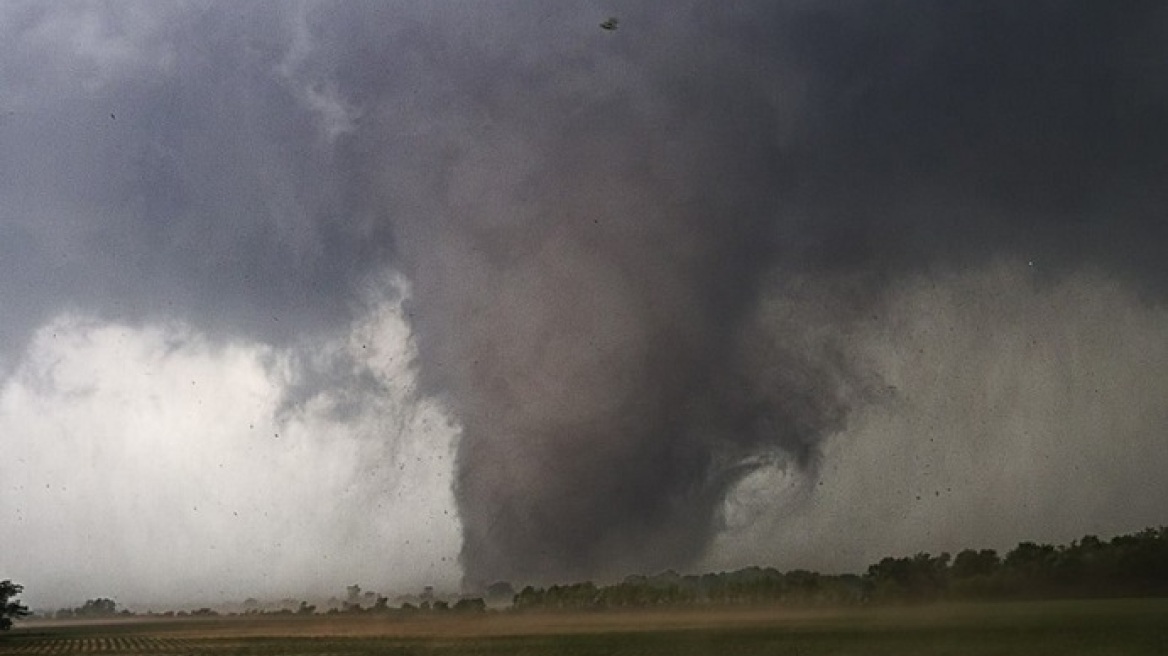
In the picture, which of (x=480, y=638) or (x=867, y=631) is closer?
(x=867, y=631)

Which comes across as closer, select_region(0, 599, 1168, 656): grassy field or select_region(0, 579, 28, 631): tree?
A: select_region(0, 599, 1168, 656): grassy field

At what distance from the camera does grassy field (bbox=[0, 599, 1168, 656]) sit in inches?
3041

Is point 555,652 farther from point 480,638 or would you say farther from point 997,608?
point 997,608

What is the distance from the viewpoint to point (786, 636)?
97.0m

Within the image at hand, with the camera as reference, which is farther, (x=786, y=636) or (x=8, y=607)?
(x=8, y=607)

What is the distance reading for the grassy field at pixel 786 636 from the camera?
77.2 metres

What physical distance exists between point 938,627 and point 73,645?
129935 mm

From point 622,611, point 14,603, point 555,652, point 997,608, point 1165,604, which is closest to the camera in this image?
point 555,652

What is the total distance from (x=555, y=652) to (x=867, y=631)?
3398 cm

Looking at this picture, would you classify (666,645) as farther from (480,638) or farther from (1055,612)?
(1055,612)

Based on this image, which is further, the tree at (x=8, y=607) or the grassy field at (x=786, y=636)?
the tree at (x=8, y=607)

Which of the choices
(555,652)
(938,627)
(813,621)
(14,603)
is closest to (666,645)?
(555,652)

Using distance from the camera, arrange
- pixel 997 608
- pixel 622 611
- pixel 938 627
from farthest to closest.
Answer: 1. pixel 622 611
2. pixel 997 608
3. pixel 938 627

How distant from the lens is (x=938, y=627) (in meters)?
98.4
